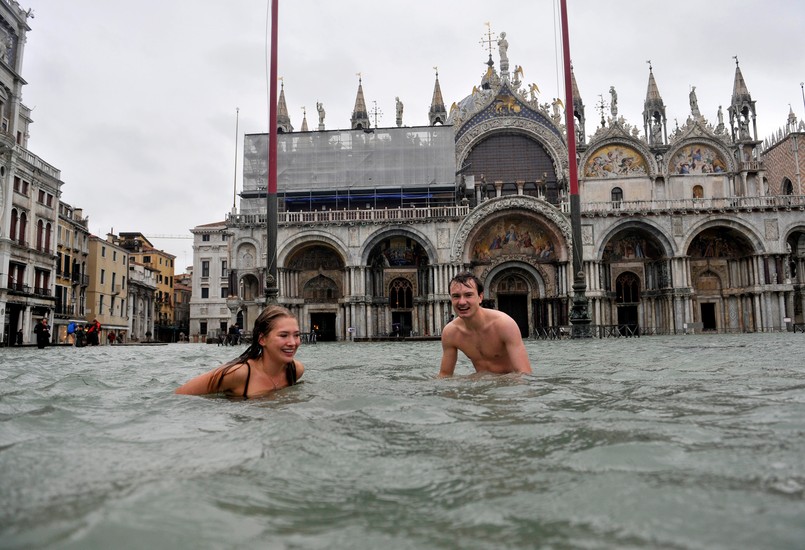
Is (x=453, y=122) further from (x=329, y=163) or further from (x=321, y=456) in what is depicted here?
(x=321, y=456)

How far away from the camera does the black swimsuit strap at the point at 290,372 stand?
209 inches

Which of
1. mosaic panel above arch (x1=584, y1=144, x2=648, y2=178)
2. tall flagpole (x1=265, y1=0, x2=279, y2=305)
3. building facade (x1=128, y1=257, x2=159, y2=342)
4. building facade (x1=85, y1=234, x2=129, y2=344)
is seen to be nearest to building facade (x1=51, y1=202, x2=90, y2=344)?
building facade (x1=85, y1=234, x2=129, y2=344)

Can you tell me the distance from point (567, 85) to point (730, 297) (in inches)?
788

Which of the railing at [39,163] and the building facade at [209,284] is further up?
the railing at [39,163]

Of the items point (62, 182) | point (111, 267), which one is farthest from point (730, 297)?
point (111, 267)

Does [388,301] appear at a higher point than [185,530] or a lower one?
higher

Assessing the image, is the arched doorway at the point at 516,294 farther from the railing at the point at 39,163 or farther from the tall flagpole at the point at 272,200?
the railing at the point at 39,163

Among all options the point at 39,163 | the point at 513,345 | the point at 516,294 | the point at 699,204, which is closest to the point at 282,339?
the point at 513,345

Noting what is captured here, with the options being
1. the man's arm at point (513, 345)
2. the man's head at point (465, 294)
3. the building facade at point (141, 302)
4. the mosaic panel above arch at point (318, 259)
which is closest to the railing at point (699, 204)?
the mosaic panel above arch at point (318, 259)

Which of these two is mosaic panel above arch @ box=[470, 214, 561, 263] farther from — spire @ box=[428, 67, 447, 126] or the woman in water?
the woman in water

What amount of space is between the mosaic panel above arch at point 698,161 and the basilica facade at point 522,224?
63 millimetres

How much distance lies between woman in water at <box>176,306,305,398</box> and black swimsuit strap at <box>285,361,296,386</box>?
20 centimetres

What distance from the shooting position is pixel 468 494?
193cm

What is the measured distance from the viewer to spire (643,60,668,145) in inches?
1426
